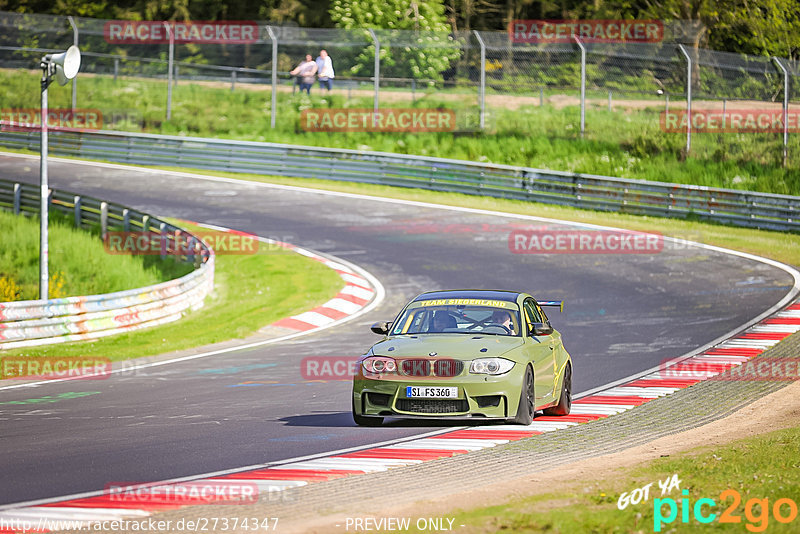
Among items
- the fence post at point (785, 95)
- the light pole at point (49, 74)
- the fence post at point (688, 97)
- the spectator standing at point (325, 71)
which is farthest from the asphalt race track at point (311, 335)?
the fence post at point (688, 97)

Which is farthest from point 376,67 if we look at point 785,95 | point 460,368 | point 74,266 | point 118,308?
point 460,368

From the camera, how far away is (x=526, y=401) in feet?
35.5

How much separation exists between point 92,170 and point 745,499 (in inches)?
1286

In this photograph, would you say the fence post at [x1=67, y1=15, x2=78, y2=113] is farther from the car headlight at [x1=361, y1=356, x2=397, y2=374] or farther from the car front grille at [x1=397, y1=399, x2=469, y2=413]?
the car front grille at [x1=397, y1=399, x2=469, y2=413]

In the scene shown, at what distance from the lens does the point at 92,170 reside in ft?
122

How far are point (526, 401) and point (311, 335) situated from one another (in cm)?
825

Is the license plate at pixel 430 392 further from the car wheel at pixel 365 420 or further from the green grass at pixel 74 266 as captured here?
the green grass at pixel 74 266

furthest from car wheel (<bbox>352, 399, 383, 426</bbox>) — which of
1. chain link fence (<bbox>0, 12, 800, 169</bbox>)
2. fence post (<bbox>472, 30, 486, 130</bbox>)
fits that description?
fence post (<bbox>472, 30, 486, 130</bbox>)

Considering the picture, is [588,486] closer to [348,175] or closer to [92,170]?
[348,175]

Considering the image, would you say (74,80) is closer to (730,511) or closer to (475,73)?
(475,73)

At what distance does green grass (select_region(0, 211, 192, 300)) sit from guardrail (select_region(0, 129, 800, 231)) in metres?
10.4

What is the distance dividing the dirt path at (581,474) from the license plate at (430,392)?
5.81ft

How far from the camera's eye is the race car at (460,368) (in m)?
10.5

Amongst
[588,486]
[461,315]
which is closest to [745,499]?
[588,486]
